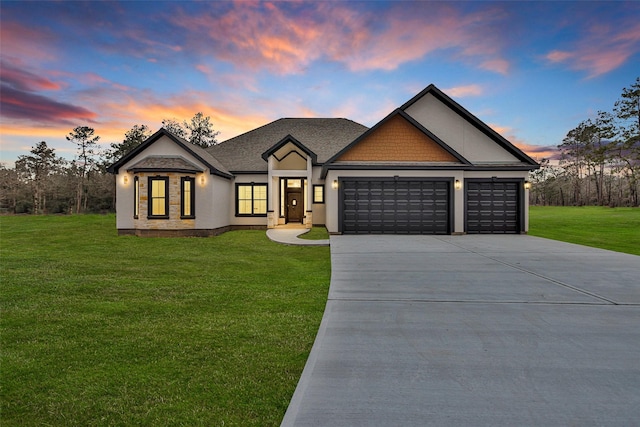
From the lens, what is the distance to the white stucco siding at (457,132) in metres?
16.2

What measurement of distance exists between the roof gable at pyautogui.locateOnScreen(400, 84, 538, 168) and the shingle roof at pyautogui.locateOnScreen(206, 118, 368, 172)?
18.5ft

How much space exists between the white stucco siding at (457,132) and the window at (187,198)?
477 inches

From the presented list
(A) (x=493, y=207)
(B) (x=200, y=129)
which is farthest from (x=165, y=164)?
(B) (x=200, y=129)

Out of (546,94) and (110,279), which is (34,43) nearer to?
(110,279)

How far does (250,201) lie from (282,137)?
5.82 meters

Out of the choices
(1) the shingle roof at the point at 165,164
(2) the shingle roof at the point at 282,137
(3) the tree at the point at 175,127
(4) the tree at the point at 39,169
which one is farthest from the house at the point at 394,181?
(4) the tree at the point at 39,169

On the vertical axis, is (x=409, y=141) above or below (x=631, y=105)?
below

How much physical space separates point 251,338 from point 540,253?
9.72m

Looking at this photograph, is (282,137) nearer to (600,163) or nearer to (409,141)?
(409,141)

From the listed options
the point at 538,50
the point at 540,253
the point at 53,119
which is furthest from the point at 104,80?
the point at 538,50

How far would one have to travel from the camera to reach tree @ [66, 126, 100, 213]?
145 feet

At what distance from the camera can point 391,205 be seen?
1515 cm

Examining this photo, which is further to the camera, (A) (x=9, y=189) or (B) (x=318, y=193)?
(A) (x=9, y=189)

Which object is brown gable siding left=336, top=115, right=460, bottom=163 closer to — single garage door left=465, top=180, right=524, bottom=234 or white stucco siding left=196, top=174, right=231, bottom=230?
single garage door left=465, top=180, right=524, bottom=234
